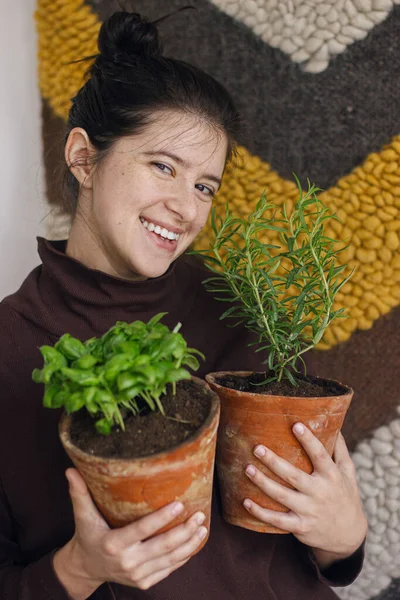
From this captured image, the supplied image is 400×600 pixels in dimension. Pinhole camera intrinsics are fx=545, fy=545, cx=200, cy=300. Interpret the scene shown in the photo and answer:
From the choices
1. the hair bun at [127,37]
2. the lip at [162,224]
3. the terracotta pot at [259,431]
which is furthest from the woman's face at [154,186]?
the terracotta pot at [259,431]

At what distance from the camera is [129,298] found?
77 centimetres

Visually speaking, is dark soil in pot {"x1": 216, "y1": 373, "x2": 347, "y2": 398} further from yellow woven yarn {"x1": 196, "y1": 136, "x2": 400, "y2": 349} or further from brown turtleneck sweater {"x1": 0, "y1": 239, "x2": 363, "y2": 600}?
yellow woven yarn {"x1": 196, "y1": 136, "x2": 400, "y2": 349}

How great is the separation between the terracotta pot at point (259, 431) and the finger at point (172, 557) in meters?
0.11

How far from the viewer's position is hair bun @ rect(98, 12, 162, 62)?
75 cm

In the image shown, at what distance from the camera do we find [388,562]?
955 mm

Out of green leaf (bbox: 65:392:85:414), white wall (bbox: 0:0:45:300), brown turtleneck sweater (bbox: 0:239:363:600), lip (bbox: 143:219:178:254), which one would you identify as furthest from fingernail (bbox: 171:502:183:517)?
white wall (bbox: 0:0:45:300)

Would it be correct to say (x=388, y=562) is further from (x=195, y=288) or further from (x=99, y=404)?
(x=99, y=404)

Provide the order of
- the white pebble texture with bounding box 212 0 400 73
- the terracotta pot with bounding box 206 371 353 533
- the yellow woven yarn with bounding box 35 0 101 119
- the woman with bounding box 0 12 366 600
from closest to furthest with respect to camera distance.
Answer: the terracotta pot with bounding box 206 371 353 533 < the woman with bounding box 0 12 366 600 < the white pebble texture with bounding box 212 0 400 73 < the yellow woven yarn with bounding box 35 0 101 119

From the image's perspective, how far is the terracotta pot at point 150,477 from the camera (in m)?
0.46

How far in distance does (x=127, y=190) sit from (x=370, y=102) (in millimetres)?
446

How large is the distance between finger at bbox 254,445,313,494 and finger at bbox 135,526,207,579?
0.11 meters

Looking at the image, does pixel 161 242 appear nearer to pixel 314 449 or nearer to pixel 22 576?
pixel 314 449

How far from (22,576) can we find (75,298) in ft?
1.16

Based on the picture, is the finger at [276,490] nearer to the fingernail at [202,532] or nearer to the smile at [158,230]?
the fingernail at [202,532]
